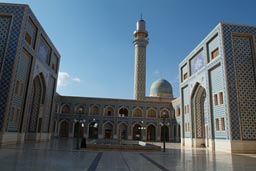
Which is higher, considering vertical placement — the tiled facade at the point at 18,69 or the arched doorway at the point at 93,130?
the tiled facade at the point at 18,69

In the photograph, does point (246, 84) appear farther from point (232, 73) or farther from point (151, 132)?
point (151, 132)

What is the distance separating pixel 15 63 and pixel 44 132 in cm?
837

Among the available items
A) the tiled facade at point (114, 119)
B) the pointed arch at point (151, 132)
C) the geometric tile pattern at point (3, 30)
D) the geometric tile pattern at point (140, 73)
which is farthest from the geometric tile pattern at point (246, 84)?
the geometric tile pattern at point (140, 73)

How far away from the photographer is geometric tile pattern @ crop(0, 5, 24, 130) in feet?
39.9

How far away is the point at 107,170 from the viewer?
5594 millimetres

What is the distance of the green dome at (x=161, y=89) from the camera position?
38.1m

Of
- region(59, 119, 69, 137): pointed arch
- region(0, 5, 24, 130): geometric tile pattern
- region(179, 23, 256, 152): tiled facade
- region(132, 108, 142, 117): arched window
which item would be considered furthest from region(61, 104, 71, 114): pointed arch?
region(179, 23, 256, 152): tiled facade

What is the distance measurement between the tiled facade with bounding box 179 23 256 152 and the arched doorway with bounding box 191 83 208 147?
1548mm

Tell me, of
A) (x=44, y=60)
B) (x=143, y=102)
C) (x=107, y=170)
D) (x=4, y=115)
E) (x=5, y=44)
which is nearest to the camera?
(x=107, y=170)

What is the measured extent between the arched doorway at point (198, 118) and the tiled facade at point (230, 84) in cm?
155

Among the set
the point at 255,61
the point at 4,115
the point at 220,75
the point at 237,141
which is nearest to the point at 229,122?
the point at 237,141

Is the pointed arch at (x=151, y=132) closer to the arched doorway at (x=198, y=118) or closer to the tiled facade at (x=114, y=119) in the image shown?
the tiled facade at (x=114, y=119)

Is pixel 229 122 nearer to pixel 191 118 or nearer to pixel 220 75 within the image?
pixel 220 75

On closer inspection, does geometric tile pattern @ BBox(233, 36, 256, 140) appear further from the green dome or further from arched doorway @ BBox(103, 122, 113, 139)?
the green dome
